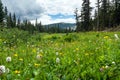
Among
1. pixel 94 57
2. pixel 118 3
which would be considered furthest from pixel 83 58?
pixel 118 3

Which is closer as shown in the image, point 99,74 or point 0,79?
point 0,79

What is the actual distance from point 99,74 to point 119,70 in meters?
0.44

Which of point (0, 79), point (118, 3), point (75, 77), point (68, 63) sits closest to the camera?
point (0, 79)

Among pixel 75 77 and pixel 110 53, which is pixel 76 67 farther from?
pixel 110 53

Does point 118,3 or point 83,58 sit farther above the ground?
point 118,3

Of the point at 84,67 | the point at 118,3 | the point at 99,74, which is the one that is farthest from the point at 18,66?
the point at 118,3

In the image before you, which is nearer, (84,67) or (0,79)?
(0,79)

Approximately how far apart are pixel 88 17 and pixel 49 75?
261ft

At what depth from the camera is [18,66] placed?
18.2 ft

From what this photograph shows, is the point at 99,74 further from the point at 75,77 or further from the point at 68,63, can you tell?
the point at 68,63

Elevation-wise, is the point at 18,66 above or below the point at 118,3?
below

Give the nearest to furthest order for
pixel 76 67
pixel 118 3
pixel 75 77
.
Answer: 1. pixel 75 77
2. pixel 76 67
3. pixel 118 3

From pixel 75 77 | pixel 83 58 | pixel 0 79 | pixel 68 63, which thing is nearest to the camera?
pixel 0 79

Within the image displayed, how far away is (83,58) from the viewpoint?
5930mm
